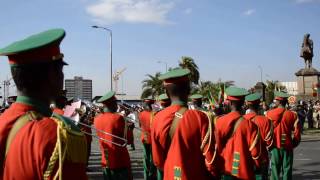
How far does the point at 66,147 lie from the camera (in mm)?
2277

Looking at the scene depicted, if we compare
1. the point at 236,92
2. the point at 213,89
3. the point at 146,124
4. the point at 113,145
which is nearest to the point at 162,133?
the point at 236,92

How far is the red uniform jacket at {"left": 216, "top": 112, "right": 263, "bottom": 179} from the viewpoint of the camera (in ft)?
19.7

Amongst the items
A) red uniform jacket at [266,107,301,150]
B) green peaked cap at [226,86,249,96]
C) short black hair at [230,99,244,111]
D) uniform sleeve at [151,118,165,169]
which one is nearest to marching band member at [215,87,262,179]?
short black hair at [230,99,244,111]

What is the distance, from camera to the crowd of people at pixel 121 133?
2.29 m

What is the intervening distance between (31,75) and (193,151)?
250 cm

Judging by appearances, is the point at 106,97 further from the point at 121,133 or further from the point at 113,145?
the point at 113,145

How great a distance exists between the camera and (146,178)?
10883 mm

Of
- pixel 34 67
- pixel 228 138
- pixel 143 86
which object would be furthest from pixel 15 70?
pixel 143 86

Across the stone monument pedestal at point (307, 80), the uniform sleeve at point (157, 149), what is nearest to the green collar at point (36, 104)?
the uniform sleeve at point (157, 149)

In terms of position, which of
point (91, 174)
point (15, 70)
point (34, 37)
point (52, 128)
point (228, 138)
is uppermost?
point (34, 37)

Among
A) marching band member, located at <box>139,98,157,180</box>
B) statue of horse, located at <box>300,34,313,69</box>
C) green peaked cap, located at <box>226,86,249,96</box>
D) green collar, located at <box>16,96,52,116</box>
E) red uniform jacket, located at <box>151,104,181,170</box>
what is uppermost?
statue of horse, located at <box>300,34,313,69</box>

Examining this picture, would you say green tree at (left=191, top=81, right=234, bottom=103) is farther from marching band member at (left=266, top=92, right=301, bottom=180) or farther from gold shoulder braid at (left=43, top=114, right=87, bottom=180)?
gold shoulder braid at (left=43, top=114, right=87, bottom=180)

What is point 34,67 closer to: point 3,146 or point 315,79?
point 3,146

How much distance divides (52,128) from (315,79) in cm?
3814
